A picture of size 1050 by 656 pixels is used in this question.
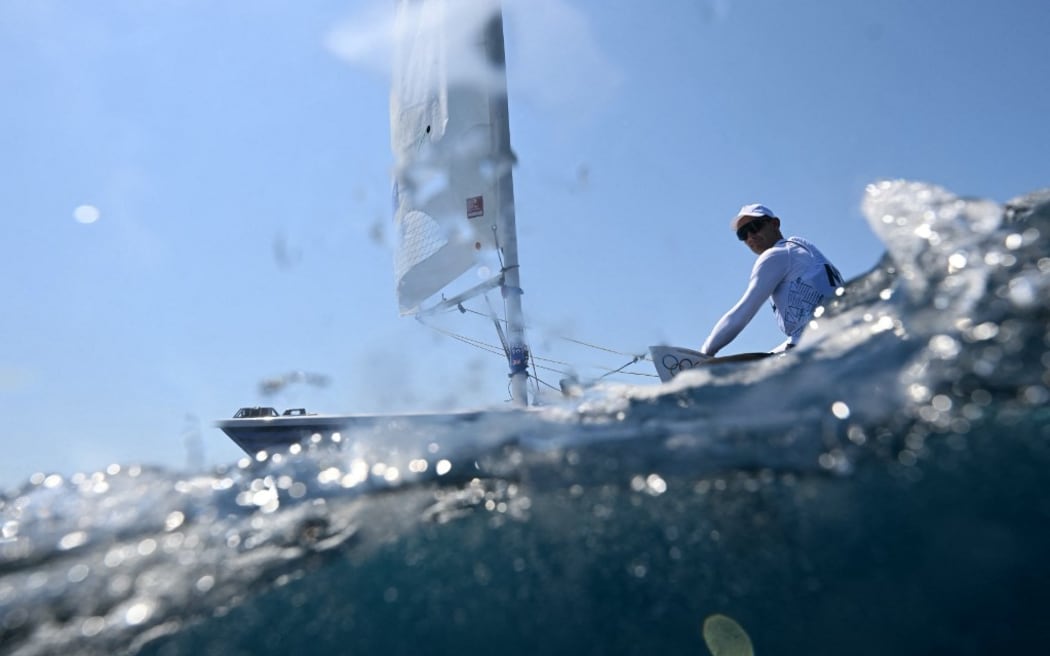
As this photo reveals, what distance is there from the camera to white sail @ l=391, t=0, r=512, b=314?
9.55 metres

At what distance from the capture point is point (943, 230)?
1967 mm

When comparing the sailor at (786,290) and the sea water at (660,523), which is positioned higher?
the sailor at (786,290)

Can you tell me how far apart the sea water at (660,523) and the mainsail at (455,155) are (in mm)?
6853

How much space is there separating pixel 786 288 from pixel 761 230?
49 centimetres

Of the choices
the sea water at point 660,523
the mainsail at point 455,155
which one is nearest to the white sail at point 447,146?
the mainsail at point 455,155

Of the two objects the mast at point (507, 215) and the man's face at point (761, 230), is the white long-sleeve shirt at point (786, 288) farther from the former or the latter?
the mast at point (507, 215)

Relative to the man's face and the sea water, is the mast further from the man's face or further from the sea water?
the sea water

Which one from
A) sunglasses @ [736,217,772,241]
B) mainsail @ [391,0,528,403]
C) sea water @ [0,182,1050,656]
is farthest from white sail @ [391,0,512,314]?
sea water @ [0,182,1050,656]

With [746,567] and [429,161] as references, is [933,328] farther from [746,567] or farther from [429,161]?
[429,161]

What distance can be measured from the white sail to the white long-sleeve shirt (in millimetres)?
6261

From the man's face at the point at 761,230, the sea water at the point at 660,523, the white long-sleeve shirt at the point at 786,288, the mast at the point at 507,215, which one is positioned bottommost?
the sea water at the point at 660,523

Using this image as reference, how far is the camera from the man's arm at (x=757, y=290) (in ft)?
10.4

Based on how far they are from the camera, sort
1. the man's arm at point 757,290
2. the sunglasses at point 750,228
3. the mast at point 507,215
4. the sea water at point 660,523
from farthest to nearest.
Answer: the mast at point 507,215 → the sunglasses at point 750,228 → the man's arm at point 757,290 → the sea water at point 660,523

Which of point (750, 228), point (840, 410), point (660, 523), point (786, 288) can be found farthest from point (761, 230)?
point (660, 523)
